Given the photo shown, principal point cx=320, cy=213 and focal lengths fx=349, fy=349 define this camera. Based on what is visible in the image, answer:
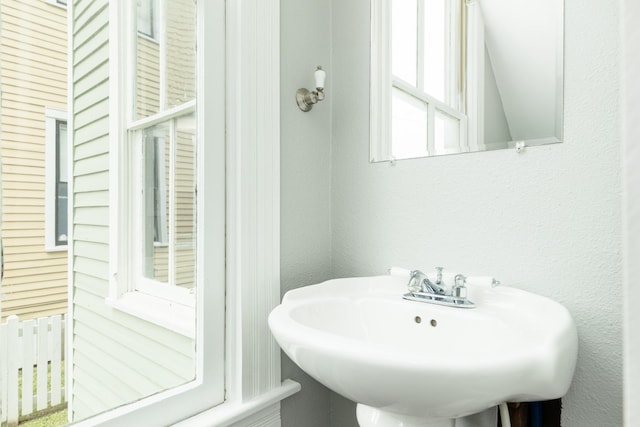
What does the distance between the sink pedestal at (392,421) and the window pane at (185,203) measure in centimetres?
59

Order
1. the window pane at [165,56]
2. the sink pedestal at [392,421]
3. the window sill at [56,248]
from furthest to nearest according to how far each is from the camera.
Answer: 1. the window pane at [165,56]
2. the window sill at [56,248]
3. the sink pedestal at [392,421]

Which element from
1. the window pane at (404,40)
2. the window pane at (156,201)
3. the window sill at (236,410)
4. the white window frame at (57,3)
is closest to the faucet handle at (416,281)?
the window sill at (236,410)

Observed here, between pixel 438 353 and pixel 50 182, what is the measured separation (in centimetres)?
98

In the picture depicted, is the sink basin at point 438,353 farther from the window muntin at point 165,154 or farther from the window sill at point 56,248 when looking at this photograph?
the window sill at point 56,248

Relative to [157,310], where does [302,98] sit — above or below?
above

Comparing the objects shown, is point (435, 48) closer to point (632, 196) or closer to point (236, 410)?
point (632, 196)

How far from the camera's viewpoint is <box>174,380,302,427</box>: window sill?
0.88 metres

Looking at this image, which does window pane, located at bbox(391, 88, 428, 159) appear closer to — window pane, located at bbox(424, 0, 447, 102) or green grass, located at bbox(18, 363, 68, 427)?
window pane, located at bbox(424, 0, 447, 102)

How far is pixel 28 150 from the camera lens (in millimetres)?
832

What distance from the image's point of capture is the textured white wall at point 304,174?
3.67ft

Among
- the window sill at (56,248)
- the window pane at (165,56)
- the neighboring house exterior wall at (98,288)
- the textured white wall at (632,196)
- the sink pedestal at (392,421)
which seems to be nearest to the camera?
the textured white wall at (632,196)

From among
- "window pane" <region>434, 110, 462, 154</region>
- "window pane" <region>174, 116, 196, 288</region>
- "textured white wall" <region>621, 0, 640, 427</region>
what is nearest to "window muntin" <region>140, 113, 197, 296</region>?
"window pane" <region>174, 116, 196, 288</region>

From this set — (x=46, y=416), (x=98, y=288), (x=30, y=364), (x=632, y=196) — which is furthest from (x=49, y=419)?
(x=632, y=196)

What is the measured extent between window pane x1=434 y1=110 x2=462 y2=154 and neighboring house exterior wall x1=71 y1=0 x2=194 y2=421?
94cm
